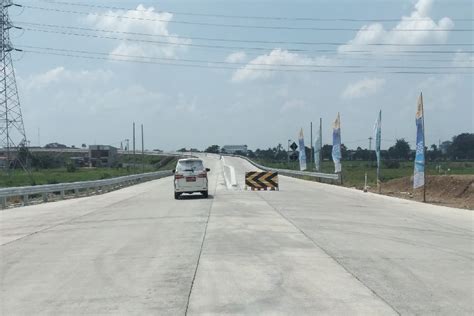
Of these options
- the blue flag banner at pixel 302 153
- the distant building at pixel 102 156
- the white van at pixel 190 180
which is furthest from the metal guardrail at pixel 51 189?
the distant building at pixel 102 156

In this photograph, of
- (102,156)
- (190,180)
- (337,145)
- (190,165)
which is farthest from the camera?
(102,156)

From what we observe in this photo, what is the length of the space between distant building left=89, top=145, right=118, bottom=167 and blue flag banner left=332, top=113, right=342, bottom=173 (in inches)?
4276

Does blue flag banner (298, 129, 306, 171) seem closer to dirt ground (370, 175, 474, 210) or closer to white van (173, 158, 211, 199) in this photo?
dirt ground (370, 175, 474, 210)

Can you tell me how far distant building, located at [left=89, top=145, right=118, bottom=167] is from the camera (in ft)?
502

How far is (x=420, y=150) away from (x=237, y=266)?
847 inches

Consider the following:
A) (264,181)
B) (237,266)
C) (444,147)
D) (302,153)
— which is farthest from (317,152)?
(444,147)

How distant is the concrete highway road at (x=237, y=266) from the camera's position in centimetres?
804

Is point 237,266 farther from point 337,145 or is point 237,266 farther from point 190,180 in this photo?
point 337,145

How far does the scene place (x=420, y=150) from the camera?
30.1 meters

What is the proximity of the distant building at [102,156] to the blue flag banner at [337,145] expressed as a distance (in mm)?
108611

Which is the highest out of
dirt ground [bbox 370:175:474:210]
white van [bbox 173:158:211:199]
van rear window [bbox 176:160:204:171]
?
van rear window [bbox 176:160:204:171]

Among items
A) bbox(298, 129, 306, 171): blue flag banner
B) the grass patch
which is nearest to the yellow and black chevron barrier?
the grass patch

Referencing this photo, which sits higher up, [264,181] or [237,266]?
[264,181]

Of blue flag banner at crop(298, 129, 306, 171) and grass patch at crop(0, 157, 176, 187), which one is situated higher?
blue flag banner at crop(298, 129, 306, 171)
